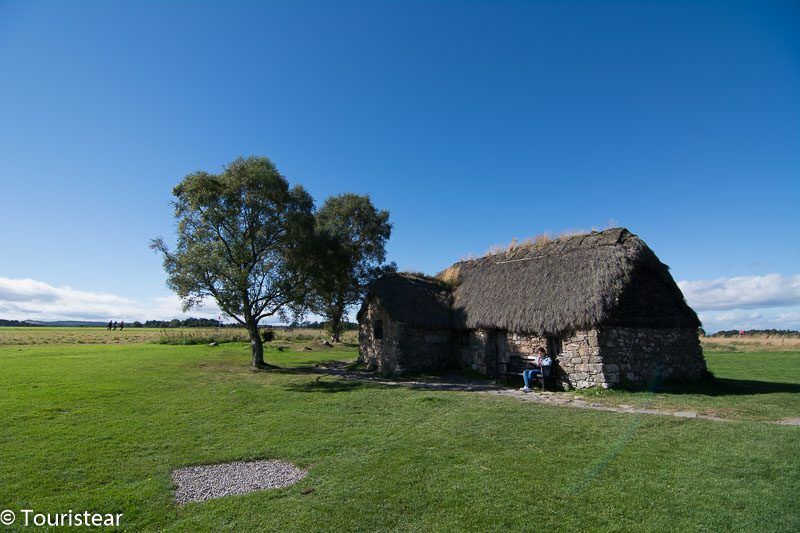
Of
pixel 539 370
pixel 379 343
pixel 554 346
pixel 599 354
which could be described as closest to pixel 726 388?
pixel 599 354

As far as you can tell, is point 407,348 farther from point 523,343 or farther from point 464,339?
point 523,343

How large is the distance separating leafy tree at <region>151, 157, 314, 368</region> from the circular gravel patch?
1398 centimetres

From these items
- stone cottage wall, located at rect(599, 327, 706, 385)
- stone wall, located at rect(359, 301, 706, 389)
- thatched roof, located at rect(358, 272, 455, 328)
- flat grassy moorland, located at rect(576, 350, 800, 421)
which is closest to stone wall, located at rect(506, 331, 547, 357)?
stone wall, located at rect(359, 301, 706, 389)

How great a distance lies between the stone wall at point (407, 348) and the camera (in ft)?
64.8

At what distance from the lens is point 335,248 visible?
2191cm

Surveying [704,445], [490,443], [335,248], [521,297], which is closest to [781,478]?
[704,445]

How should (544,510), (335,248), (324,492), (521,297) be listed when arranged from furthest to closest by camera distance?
(335,248) < (521,297) < (324,492) < (544,510)

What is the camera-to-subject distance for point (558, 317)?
1478cm

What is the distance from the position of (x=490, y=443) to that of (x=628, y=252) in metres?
11.0

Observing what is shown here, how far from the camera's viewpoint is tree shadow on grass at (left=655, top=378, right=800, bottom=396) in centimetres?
1330

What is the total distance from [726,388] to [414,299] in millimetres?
13322

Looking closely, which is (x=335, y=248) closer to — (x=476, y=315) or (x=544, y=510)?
(x=476, y=315)

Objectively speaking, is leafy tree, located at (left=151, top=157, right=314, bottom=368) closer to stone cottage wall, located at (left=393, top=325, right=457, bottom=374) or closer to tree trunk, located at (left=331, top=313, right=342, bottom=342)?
stone cottage wall, located at (left=393, top=325, right=457, bottom=374)

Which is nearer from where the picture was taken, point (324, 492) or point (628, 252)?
point (324, 492)
